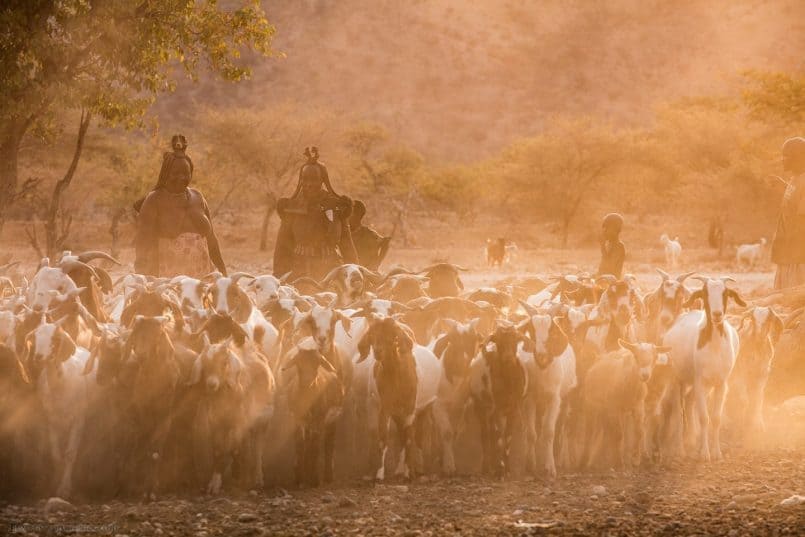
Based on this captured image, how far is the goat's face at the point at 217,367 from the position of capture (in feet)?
30.2

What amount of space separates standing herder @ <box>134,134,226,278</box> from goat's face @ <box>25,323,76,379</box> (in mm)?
4421

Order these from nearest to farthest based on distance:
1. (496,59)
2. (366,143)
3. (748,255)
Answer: (748,255)
(366,143)
(496,59)

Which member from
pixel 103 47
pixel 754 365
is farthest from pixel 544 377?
pixel 103 47

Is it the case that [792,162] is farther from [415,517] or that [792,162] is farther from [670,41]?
[670,41]

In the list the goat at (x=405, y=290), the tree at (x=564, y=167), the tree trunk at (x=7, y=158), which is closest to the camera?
the goat at (x=405, y=290)

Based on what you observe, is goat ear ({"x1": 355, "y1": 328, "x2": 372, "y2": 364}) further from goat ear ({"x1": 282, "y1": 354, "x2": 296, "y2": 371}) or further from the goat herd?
goat ear ({"x1": 282, "y1": 354, "x2": 296, "y2": 371})

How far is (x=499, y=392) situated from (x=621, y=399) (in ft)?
4.22

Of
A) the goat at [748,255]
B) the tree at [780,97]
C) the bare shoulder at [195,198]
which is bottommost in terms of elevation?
the bare shoulder at [195,198]

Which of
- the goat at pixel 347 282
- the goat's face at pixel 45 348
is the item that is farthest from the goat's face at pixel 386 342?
the goat at pixel 347 282

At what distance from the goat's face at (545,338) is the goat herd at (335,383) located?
2 centimetres

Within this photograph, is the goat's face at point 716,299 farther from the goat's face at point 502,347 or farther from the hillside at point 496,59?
the hillside at point 496,59

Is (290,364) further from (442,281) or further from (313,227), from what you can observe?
(313,227)

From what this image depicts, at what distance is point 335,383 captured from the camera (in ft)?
31.9

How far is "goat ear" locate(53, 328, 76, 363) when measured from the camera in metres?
9.34
